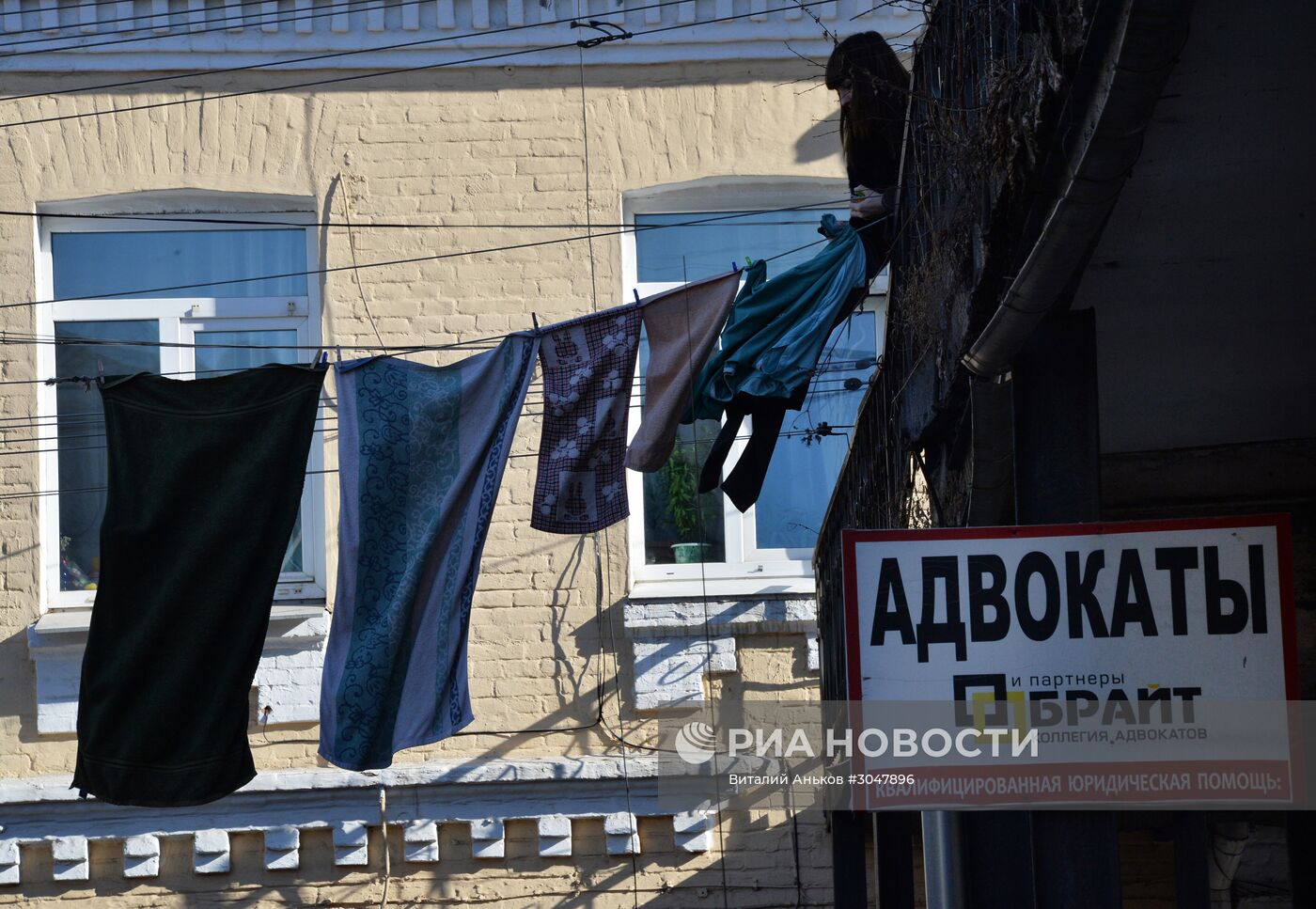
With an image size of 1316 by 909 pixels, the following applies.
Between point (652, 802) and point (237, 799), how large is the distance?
2.10 m

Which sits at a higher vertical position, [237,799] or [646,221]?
[646,221]

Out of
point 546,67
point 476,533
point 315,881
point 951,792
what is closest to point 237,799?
point 315,881

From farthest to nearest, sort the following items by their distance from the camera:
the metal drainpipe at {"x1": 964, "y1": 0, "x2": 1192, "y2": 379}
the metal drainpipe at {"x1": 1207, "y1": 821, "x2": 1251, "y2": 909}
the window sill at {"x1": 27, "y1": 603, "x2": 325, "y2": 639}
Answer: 1. the window sill at {"x1": 27, "y1": 603, "x2": 325, "y2": 639}
2. the metal drainpipe at {"x1": 1207, "y1": 821, "x2": 1251, "y2": 909}
3. the metal drainpipe at {"x1": 964, "y1": 0, "x2": 1192, "y2": 379}

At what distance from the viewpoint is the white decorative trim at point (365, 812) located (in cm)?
750

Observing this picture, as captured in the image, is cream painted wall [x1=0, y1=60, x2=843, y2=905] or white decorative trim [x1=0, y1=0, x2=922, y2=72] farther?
white decorative trim [x1=0, y1=0, x2=922, y2=72]

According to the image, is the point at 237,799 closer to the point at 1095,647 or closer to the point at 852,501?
the point at 852,501

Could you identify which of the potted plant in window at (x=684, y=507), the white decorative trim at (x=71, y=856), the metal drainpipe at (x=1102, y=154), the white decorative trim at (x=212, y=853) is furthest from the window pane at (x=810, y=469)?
the metal drainpipe at (x=1102, y=154)

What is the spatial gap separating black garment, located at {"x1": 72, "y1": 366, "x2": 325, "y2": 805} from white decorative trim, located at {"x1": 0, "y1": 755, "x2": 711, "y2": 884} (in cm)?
227

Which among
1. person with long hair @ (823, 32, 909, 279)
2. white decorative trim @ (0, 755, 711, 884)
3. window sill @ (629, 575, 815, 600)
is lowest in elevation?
white decorative trim @ (0, 755, 711, 884)

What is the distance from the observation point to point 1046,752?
3506 mm

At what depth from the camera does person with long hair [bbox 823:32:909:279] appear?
203 inches

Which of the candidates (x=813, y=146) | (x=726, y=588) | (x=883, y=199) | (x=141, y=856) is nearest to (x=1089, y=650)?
(x=883, y=199)

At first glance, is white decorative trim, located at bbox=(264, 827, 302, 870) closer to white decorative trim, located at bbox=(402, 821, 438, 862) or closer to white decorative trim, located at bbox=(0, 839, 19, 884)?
white decorative trim, located at bbox=(402, 821, 438, 862)

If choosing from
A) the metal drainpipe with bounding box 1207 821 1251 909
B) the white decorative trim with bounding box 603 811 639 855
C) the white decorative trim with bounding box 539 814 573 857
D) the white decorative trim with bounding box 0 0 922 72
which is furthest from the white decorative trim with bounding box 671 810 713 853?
the white decorative trim with bounding box 0 0 922 72
